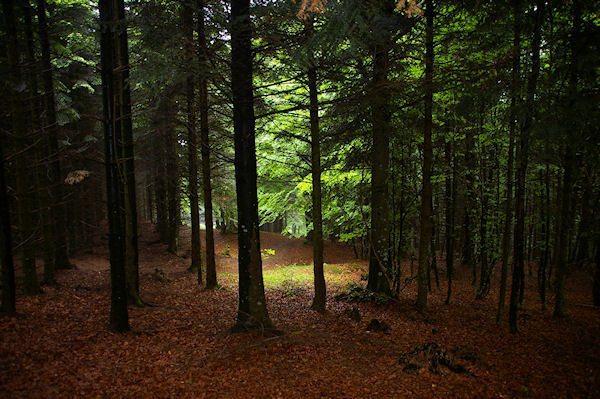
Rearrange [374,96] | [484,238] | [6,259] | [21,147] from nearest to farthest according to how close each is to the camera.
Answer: [6,259] < [374,96] < [21,147] < [484,238]

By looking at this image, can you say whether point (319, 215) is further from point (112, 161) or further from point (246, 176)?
point (112, 161)

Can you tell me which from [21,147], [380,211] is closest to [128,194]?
[21,147]

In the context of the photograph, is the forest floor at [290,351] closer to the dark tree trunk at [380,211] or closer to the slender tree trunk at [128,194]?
the slender tree trunk at [128,194]

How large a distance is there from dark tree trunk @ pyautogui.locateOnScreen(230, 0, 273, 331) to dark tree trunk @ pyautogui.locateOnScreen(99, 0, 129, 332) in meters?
2.64

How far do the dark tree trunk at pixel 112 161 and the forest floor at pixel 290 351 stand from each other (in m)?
0.81

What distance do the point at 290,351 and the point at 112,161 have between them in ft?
18.7

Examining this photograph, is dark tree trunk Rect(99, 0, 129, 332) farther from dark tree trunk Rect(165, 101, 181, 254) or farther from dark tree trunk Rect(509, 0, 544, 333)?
dark tree trunk Rect(509, 0, 544, 333)

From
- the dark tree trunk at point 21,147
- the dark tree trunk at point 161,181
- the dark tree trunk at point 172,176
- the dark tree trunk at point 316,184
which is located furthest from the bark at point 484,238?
the dark tree trunk at point 21,147

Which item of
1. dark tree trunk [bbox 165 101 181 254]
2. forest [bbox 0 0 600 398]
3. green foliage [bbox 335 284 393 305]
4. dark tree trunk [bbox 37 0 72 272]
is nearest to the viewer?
forest [bbox 0 0 600 398]

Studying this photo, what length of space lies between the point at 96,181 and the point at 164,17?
1475cm

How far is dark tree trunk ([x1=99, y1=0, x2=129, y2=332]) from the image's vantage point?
673cm

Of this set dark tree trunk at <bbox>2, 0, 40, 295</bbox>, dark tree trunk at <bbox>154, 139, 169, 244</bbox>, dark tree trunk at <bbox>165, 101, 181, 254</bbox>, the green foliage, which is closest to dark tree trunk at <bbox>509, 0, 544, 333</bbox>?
the green foliage

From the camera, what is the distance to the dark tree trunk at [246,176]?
23.6ft

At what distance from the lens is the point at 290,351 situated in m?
6.66
